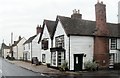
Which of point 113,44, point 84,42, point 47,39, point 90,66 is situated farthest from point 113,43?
point 47,39

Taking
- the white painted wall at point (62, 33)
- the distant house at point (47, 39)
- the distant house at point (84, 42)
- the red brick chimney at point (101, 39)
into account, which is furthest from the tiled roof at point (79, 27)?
the distant house at point (47, 39)

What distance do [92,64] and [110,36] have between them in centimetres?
611

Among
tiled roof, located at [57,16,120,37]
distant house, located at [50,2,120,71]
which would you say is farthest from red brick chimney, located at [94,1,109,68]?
tiled roof, located at [57,16,120,37]

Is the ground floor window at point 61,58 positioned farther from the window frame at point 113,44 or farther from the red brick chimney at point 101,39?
the window frame at point 113,44

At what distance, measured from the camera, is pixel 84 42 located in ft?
107

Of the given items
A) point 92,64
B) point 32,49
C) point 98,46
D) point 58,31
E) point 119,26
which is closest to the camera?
point 92,64

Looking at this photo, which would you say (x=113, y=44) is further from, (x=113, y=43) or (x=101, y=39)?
(x=101, y=39)

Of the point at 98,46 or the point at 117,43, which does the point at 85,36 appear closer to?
the point at 98,46

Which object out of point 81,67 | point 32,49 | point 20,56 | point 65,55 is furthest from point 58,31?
point 20,56

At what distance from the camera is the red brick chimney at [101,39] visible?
33.2 meters

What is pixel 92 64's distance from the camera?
31109 millimetres

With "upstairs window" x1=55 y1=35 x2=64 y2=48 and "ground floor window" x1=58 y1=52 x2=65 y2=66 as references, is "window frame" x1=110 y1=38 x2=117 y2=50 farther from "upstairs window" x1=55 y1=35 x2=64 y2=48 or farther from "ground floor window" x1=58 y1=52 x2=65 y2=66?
"ground floor window" x1=58 y1=52 x2=65 y2=66

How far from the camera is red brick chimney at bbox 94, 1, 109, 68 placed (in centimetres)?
3316

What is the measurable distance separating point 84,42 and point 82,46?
0.67 m
